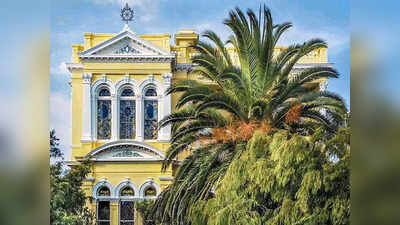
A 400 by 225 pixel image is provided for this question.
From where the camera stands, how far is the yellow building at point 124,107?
21375 millimetres

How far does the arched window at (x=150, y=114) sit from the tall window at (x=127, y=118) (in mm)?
401

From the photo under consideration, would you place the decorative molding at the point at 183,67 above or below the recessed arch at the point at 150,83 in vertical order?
above

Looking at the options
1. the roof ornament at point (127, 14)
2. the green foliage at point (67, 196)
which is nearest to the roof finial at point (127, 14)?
the roof ornament at point (127, 14)

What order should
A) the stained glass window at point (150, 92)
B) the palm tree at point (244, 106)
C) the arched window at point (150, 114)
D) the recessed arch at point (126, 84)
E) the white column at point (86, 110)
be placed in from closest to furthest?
1. the palm tree at point (244, 106)
2. the white column at point (86, 110)
3. the arched window at point (150, 114)
4. the recessed arch at point (126, 84)
5. the stained glass window at point (150, 92)

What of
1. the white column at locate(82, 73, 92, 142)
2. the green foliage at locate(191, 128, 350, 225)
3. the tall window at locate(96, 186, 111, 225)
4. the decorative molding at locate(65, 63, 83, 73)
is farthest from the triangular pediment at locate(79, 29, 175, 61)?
the green foliage at locate(191, 128, 350, 225)

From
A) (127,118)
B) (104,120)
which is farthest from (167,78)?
(104,120)

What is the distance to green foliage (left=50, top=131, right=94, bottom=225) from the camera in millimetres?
14667

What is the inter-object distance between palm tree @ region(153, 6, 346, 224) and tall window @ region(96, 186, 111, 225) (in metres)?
7.45

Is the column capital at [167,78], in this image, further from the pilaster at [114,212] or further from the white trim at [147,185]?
the pilaster at [114,212]

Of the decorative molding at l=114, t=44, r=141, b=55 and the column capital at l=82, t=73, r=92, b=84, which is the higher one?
Result: the decorative molding at l=114, t=44, r=141, b=55

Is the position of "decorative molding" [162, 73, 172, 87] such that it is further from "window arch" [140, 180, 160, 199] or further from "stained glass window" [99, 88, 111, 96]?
"window arch" [140, 180, 160, 199]
